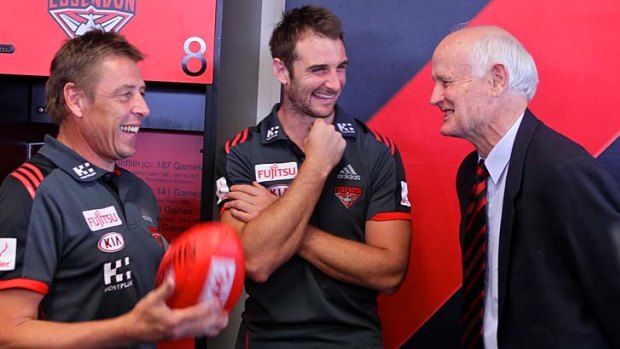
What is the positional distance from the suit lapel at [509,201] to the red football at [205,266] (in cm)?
60

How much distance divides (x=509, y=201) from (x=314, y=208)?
18.7 inches

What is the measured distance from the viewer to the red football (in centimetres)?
109

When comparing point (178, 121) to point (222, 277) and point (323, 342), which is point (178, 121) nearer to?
point (323, 342)

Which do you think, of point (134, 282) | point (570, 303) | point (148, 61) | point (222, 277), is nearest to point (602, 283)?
point (570, 303)

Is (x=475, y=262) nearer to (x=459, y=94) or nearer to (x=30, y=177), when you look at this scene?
(x=459, y=94)

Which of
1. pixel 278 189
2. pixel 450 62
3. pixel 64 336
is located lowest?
pixel 64 336

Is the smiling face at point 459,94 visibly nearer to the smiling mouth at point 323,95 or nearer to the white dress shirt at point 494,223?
the white dress shirt at point 494,223

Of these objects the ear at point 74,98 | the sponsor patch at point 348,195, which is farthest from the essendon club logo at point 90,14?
the sponsor patch at point 348,195

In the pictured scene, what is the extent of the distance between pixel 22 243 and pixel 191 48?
79 centimetres

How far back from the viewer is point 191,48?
1.78 meters

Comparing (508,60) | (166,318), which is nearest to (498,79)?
(508,60)

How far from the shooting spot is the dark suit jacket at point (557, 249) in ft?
4.09

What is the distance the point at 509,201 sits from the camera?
1397 millimetres

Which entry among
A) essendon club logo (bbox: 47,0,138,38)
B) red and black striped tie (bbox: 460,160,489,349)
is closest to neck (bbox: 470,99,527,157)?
red and black striped tie (bbox: 460,160,489,349)
